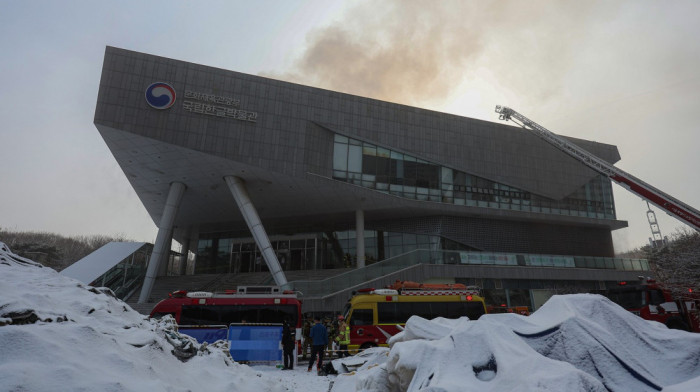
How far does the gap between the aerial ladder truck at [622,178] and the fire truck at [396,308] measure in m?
18.8

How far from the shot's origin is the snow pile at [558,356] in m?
3.63

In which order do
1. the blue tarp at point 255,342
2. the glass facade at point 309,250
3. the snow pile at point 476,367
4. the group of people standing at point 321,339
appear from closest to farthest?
the snow pile at point 476,367 < the group of people standing at point 321,339 < the blue tarp at point 255,342 < the glass facade at point 309,250

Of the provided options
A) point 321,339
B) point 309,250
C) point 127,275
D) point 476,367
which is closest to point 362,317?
point 321,339

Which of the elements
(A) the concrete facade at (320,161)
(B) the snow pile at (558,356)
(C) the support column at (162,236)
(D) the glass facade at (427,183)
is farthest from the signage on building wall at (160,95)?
(B) the snow pile at (558,356)

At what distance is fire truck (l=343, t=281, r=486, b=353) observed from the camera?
1532cm

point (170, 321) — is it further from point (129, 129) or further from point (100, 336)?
point (129, 129)

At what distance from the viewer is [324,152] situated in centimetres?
3020

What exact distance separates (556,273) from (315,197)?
20.5 meters

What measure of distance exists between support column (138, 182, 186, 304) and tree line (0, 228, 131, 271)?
2551 cm

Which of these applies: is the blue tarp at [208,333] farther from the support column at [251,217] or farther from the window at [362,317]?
the support column at [251,217]

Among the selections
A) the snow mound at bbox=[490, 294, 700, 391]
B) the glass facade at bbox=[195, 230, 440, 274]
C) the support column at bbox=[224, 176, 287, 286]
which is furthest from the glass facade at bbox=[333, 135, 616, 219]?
the snow mound at bbox=[490, 294, 700, 391]

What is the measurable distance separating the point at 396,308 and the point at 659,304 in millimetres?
11256

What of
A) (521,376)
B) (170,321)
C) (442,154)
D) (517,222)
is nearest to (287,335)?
(170,321)

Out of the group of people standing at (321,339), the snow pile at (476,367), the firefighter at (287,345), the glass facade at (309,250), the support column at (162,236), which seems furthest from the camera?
the glass facade at (309,250)
